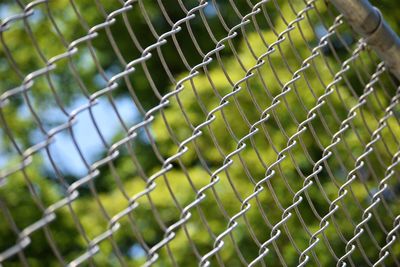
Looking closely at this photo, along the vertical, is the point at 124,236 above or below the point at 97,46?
below

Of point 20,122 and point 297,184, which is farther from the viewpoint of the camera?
point 20,122

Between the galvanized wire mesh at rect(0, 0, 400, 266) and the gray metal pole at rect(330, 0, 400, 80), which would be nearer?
the gray metal pole at rect(330, 0, 400, 80)

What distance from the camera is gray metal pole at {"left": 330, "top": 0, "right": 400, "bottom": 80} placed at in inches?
115

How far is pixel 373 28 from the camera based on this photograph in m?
3.02

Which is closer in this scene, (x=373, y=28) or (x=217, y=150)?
(x=373, y=28)

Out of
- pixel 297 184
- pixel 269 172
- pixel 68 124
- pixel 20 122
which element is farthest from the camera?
pixel 20 122

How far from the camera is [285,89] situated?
287cm

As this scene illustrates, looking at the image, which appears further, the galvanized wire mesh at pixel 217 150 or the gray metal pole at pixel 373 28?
the galvanized wire mesh at pixel 217 150

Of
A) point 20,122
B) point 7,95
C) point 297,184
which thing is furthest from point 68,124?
point 20,122

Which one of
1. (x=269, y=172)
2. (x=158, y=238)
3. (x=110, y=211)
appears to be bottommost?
(x=158, y=238)

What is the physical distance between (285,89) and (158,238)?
4318 mm

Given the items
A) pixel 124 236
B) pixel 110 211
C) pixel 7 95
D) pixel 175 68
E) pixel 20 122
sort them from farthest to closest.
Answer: pixel 175 68, pixel 20 122, pixel 124 236, pixel 110 211, pixel 7 95

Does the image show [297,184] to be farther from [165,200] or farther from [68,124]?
[68,124]

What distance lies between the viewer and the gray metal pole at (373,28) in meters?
2.93
